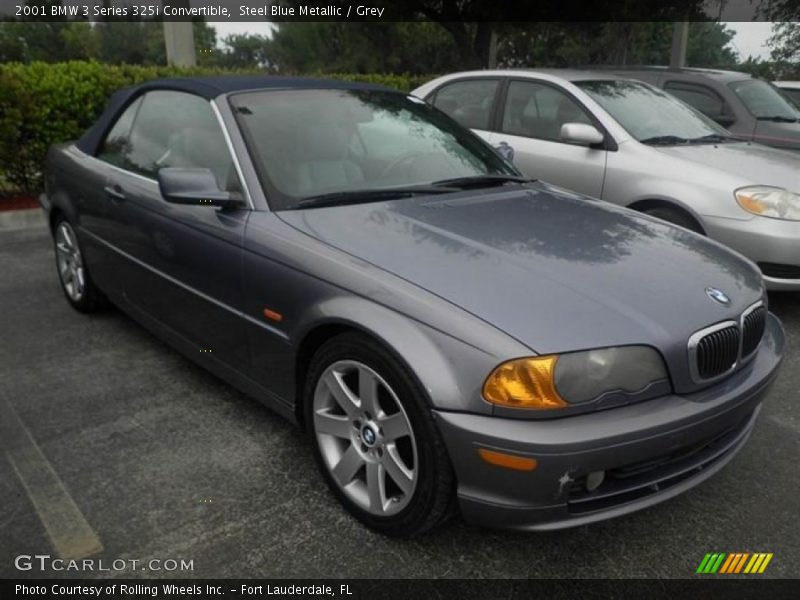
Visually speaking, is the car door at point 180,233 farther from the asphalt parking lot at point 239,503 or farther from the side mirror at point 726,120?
the side mirror at point 726,120

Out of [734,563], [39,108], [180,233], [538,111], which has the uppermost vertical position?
[538,111]

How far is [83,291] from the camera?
430 centimetres

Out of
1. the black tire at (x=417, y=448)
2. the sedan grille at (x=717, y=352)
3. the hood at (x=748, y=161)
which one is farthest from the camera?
the hood at (x=748, y=161)

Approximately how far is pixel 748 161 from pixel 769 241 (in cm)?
82

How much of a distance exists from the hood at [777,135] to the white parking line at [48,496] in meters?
6.91

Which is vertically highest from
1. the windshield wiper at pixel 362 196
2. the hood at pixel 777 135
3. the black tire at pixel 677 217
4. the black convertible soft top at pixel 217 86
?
the black convertible soft top at pixel 217 86

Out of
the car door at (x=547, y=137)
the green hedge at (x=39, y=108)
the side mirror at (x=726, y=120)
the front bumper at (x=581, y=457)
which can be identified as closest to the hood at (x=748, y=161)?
the car door at (x=547, y=137)

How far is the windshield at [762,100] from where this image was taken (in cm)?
709

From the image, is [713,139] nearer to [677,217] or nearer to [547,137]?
[677,217]

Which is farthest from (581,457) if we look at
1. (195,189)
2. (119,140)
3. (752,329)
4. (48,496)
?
(119,140)

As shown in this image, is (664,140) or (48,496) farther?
(664,140)

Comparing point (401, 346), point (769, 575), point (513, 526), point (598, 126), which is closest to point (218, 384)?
point (401, 346)

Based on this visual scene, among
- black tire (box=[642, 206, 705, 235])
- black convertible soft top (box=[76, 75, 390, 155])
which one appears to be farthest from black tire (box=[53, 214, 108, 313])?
black tire (box=[642, 206, 705, 235])

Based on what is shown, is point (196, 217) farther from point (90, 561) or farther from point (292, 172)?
point (90, 561)
